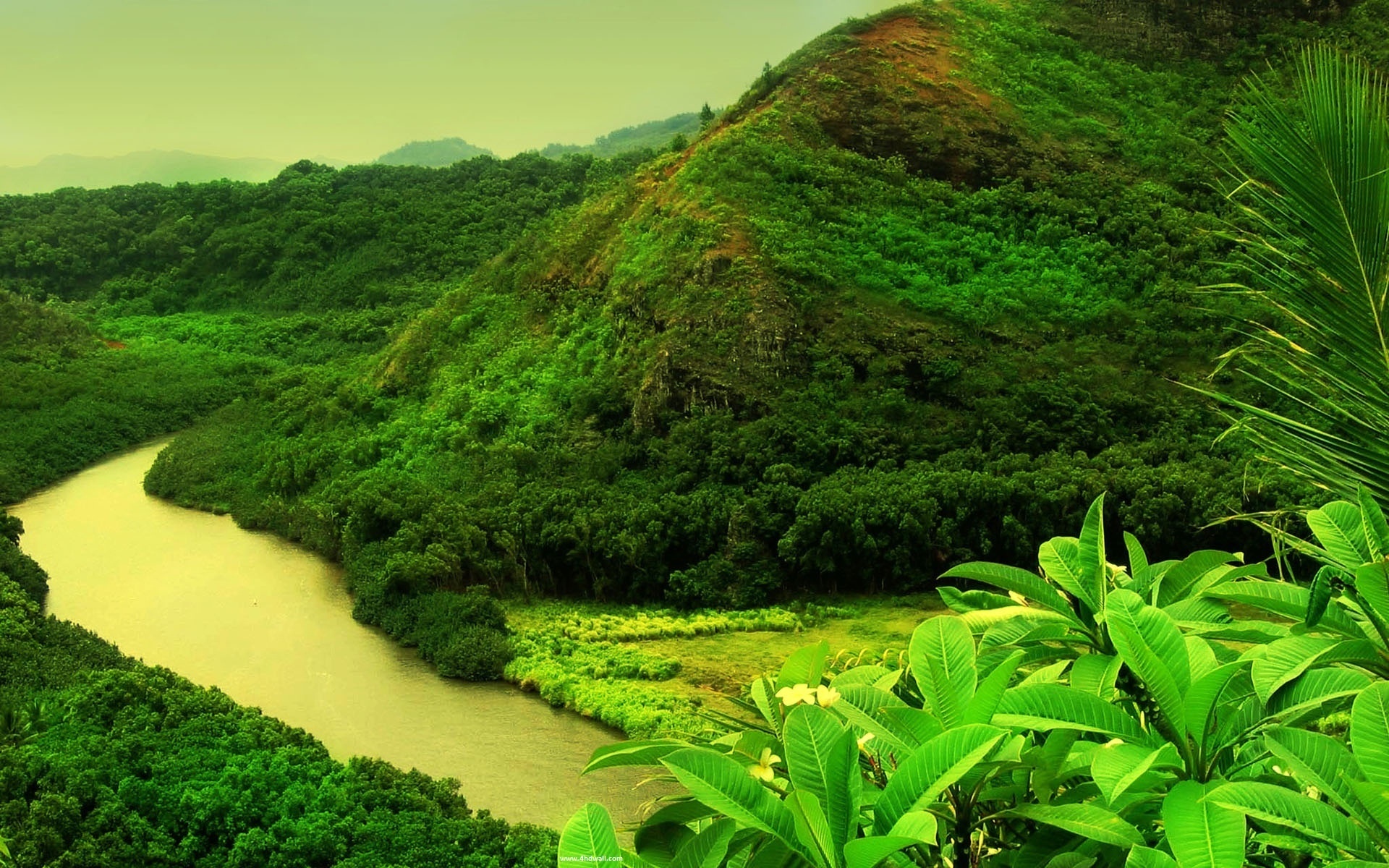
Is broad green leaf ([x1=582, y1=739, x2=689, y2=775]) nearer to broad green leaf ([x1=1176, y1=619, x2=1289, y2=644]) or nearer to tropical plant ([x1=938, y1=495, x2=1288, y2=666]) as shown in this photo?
tropical plant ([x1=938, y1=495, x2=1288, y2=666])

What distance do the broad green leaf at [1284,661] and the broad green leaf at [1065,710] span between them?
0.23 metres

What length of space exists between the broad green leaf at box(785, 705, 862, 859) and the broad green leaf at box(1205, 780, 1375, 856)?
499mm

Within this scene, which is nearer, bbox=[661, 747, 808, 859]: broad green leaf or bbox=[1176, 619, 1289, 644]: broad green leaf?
bbox=[661, 747, 808, 859]: broad green leaf

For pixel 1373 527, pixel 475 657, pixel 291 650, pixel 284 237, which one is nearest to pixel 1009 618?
pixel 1373 527

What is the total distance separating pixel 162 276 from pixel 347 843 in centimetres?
3618

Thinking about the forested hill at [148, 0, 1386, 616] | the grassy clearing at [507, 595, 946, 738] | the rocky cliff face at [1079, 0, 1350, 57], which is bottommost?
the grassy clearing at [507, 595, 946, 738]

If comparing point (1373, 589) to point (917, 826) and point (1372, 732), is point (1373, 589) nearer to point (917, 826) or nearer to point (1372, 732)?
point (1372, 732)

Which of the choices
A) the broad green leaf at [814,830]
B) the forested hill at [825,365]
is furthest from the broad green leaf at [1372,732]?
the forested hill at [825,365]

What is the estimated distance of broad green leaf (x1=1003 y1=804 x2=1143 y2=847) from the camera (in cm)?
156

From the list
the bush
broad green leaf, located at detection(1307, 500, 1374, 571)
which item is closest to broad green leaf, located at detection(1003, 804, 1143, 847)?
broad green leaf, located at detection(1307, 500, 1374, 571)

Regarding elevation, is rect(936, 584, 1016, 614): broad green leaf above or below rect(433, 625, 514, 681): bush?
above

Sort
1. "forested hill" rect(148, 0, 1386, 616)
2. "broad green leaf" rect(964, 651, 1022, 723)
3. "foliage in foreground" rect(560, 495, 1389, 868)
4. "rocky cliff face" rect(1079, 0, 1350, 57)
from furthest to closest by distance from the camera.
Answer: "rocky cliff face" rect(1079, 0, 1350, 57) → "forested hill" rect(148, 0, 1386, 616) → "broad green leaf" rect(964, 651, 1022, 723) → "foliage in foreground" rect(560, 495, 1389, 868)

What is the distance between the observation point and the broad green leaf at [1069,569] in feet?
7.09

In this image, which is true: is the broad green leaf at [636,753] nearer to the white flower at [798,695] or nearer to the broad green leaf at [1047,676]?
the white flower at [798,695]
